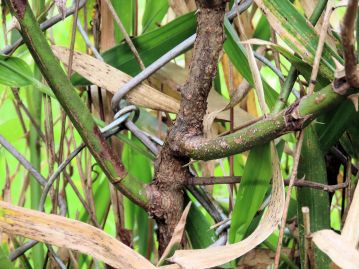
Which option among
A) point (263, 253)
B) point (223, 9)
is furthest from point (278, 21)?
point (263, 253)

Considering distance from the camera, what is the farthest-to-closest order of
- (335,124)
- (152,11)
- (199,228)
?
(152,11) < (199,228) < (335,124)

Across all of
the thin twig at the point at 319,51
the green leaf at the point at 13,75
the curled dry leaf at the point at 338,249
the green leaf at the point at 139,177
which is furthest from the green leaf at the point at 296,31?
the green leaf at the point at 139,177

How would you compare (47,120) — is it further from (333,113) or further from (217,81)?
(333,113)

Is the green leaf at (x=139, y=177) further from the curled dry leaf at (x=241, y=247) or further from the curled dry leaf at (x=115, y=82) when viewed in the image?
the curled dry leaf at (x=241, y=247)

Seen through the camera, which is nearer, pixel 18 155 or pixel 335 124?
pixel 335 124

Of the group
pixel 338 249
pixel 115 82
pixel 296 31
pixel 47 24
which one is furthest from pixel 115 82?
pixel 338 249

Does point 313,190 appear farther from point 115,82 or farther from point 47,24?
point 47,24
